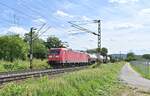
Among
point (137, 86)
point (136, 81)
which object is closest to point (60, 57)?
point (136, 81)

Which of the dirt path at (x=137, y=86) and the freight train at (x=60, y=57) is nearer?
the dirt path at (x=137, y=86)

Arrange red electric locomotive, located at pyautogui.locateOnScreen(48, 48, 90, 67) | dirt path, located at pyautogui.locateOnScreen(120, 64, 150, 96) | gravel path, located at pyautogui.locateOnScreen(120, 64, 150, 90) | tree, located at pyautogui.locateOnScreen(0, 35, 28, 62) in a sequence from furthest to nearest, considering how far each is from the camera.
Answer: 1. tree, located at pyautogui.locateOnScreen(0, 35, 28, 62)
2. red electric locomotive, located at pyautogui.locateOnScreen(48, 48, 90, 67)
3. gravel path, located at pyautogui.locateOnScreen(120, 64, 150, 90)
4. dirt path, located at pyautogui.locateOnScreen(120, 64, 150, 96)

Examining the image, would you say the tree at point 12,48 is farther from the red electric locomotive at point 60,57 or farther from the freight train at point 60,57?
the red electric locomotive at point 60,57

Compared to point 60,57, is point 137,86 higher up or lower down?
lower down

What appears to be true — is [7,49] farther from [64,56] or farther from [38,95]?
[38,95]

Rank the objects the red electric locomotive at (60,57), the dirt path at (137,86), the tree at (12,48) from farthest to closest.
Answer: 1. the tree at (12,48)
2. the red electric locomotive at (60,57)
3. the dirt path at (137,86)

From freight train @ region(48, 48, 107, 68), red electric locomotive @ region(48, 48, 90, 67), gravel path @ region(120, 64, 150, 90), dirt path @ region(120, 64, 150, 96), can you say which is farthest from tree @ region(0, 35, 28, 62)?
dirt path @ region(120, 64, 150, 96)

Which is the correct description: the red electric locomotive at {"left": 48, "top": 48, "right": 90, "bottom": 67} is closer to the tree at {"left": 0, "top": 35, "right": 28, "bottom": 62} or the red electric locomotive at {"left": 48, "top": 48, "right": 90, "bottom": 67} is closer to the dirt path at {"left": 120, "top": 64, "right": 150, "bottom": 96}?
the tree at {"left": 0, "top": 35, "right": 28, "bottom": 62}

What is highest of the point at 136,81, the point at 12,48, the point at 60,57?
the point at 12,48

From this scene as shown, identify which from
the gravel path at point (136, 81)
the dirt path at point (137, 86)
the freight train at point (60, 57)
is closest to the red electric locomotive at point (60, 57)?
the freight train at point (60, 57)

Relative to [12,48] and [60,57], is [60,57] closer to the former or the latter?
[60,57]

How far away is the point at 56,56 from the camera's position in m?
60.6

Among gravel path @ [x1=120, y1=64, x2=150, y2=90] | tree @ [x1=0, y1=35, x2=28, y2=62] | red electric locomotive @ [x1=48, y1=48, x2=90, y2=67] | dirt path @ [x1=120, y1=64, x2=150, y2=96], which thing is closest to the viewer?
dirt path @ [x1=120, y1=64, x2=150, y2=96]

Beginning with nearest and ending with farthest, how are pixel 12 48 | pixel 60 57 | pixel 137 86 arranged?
pixel 137 86, pixel 60 57, pixel 12 48
